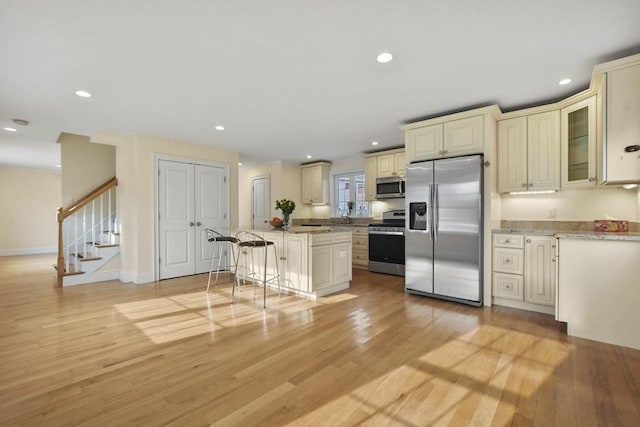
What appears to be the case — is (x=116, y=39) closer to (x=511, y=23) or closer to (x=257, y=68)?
(x=257, y=68)

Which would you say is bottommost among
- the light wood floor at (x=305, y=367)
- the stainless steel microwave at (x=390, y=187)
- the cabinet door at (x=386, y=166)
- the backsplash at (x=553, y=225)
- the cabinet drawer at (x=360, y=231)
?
the light wood floor at (x=305, y=367)

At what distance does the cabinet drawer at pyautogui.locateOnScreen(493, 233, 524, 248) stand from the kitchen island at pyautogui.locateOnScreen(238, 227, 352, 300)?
1.88 meters

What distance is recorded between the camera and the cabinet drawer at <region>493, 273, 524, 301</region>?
328 cm

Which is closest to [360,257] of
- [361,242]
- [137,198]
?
[361,242]

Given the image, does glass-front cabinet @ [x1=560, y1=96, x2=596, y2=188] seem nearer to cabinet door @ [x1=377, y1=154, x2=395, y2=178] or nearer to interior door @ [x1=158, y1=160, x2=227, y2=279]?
Result: cabinet door @ [x1=377, y1=154, x2=395, y2=178]

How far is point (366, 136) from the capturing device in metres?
4.93

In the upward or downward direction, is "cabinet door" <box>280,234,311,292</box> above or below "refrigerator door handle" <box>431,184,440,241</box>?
below

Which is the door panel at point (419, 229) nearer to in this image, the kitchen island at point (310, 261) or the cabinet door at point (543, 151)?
the kitchen island at point (310, 261)

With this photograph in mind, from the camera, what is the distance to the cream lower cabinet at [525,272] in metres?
3.10

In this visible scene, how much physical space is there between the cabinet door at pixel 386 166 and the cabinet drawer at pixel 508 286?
282cm

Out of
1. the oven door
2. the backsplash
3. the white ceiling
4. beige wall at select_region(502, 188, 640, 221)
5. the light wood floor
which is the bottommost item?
the light wood floor

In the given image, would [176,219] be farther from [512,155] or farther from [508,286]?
[512,155]

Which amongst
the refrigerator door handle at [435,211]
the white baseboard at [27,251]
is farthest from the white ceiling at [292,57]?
the white baseboard at [27,251]

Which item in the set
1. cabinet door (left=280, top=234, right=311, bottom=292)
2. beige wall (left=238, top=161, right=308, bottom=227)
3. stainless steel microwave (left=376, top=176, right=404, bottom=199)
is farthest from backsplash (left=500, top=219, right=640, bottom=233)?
beige wall (left=238, top=161, right=308, bottom=227)
